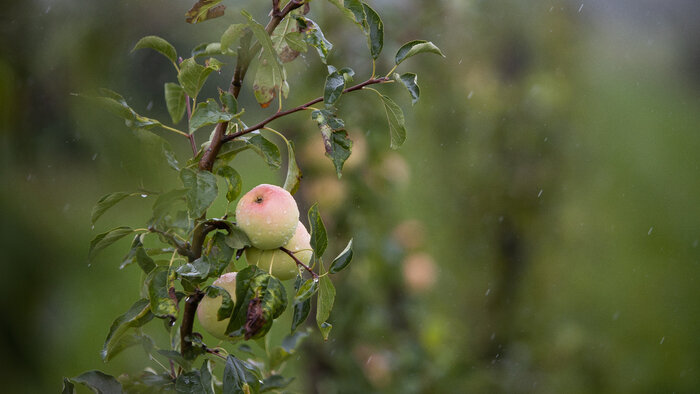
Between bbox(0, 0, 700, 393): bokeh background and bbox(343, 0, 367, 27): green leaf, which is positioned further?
bbox(0, 0, 700, 393): bokeh background

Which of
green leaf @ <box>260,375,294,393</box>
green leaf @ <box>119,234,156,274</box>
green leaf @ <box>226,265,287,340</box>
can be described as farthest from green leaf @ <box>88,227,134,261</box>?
green leaf @ <box>260,375,294,393</box>

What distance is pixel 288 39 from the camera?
1.73 feet

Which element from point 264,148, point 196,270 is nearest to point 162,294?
point 196,270

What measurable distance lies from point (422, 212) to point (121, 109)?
2707mm

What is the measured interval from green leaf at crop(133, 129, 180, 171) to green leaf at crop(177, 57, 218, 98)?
5 centimetres

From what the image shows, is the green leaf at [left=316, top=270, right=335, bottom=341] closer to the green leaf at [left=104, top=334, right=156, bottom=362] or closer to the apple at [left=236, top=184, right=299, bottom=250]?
the apple at [left=236, top=184, right=299, bottom=250]

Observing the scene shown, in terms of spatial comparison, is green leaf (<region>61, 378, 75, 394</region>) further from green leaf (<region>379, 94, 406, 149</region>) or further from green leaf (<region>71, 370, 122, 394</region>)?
green leaf (<region>379, 94, 406, 149</region>)

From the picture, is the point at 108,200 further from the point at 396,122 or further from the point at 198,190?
the point at 396,122

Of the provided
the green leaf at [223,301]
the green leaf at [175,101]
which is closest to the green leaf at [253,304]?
the green leaf at [223,301]

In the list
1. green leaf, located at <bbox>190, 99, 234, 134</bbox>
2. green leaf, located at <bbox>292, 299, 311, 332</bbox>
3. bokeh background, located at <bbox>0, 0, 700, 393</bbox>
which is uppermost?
green leaf, located at <bbox>190, 99, 234, 134</bbox>

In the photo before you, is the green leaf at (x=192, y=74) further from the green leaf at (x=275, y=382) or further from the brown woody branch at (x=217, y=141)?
the green leaf at (x=275, y=382)

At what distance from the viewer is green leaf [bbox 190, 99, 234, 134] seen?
0.48 metres

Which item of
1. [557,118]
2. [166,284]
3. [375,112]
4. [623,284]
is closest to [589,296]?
[623,284]

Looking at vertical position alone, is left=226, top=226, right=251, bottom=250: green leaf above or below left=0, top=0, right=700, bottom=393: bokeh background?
above
